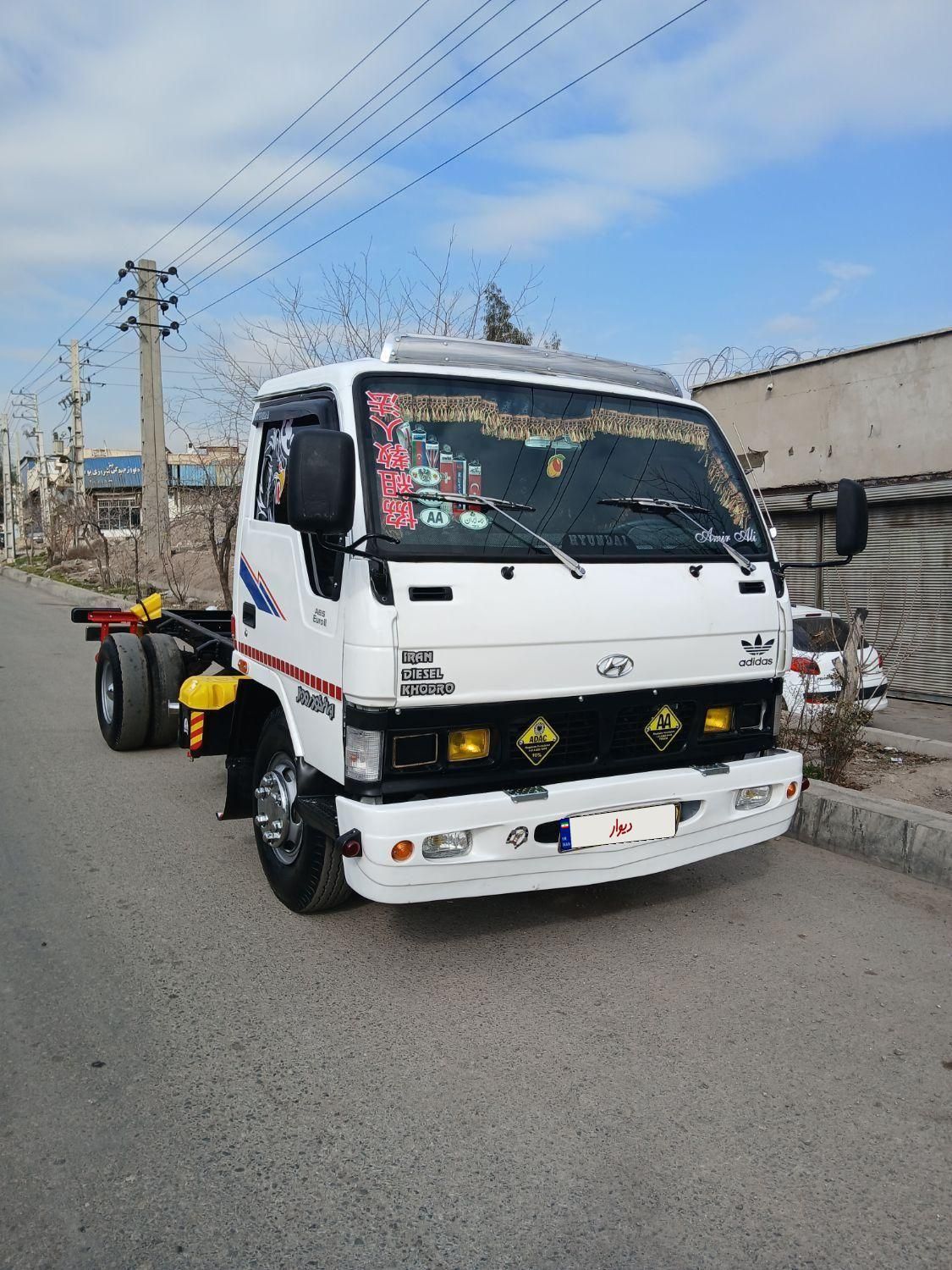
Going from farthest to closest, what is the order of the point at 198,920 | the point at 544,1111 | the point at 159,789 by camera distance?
the point at 159,789
the point at 198,920
the point at 544,1111

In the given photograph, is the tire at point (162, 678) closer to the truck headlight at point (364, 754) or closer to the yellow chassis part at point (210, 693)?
the yellow chassis part at point (210, 693)

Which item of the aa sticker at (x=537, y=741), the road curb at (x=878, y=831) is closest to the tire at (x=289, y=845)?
the aa sticker at (x=537, y=741)

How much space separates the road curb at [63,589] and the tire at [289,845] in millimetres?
16294

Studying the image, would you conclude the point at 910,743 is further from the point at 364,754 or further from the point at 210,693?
the point at 364,754

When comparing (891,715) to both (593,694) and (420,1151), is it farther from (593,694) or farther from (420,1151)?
(420,1151)

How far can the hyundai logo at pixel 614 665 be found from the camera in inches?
155

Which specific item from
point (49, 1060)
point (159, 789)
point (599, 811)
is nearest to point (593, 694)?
point (599, 811)

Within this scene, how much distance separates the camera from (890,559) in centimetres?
1072

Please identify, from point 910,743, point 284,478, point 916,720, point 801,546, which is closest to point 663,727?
point 284,478

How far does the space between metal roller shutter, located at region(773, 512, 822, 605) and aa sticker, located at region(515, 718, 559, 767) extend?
27.7ft

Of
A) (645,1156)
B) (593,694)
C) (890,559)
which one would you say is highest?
(890,559)

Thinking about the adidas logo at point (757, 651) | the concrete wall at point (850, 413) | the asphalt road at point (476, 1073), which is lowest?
the asphalt road at point (476, 1073)

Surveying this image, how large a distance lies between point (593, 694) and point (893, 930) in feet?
6.07

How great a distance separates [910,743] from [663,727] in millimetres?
4224
